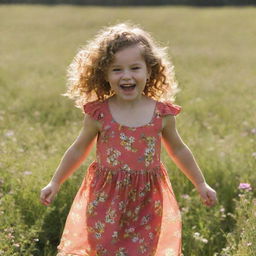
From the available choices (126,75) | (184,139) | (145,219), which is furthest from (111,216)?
(184,139)

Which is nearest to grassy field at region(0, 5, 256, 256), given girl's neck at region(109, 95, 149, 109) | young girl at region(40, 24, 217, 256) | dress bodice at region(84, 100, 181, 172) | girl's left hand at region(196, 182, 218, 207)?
girl's left hand at region(196, 182, 218, 207)

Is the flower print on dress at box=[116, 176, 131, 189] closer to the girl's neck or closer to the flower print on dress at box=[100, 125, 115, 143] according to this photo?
the flower print on dress at box=[100, 125, 115, 143]

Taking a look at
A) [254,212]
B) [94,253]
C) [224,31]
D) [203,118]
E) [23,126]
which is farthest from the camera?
[224,31]

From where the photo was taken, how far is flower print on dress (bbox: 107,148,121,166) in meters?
3.21

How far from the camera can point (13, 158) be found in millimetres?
4410

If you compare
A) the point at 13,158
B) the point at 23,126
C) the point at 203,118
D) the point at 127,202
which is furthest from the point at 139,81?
the point at 203,118

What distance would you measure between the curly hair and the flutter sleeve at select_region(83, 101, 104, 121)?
18 centimetres

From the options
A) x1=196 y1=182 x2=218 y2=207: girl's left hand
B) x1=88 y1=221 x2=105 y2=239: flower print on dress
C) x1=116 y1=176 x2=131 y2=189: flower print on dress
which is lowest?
x1=88 y1=221 x2=105 y2=239: flower print on dress

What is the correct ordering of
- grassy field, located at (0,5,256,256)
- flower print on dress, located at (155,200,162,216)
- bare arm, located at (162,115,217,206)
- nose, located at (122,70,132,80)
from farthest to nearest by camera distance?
grassy field, located at (0,5,256,256) → bare arm, located at (162,115,217,206) → flower print on dress, located at (155,200,162,216) → nose, located at (122,70,132,80)

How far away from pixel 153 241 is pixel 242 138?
2.69m

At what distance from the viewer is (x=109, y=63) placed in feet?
10.7

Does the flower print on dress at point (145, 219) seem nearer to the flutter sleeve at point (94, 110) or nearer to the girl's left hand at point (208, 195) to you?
the girl's left hand at point (208, 195)

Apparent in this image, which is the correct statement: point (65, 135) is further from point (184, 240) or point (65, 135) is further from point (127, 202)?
point (127, 202)

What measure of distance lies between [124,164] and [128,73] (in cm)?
53
